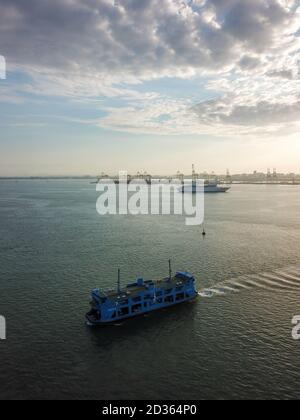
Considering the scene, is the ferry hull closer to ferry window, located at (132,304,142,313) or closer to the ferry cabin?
the ferry cabin

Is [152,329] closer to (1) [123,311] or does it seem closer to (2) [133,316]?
(2) [133,316]

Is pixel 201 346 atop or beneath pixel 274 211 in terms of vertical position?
beneath

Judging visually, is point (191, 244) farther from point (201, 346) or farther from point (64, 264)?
point (201, 346)

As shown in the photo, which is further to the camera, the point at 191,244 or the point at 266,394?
the point at 191,244

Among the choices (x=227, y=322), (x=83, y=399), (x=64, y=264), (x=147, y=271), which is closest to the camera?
(x=83, y=399)

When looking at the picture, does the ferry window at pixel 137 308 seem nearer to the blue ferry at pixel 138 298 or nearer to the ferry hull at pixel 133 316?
the blue ferry at pixel 138 298

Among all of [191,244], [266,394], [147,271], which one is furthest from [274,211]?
[266,394]

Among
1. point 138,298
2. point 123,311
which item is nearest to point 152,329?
point 123,311
